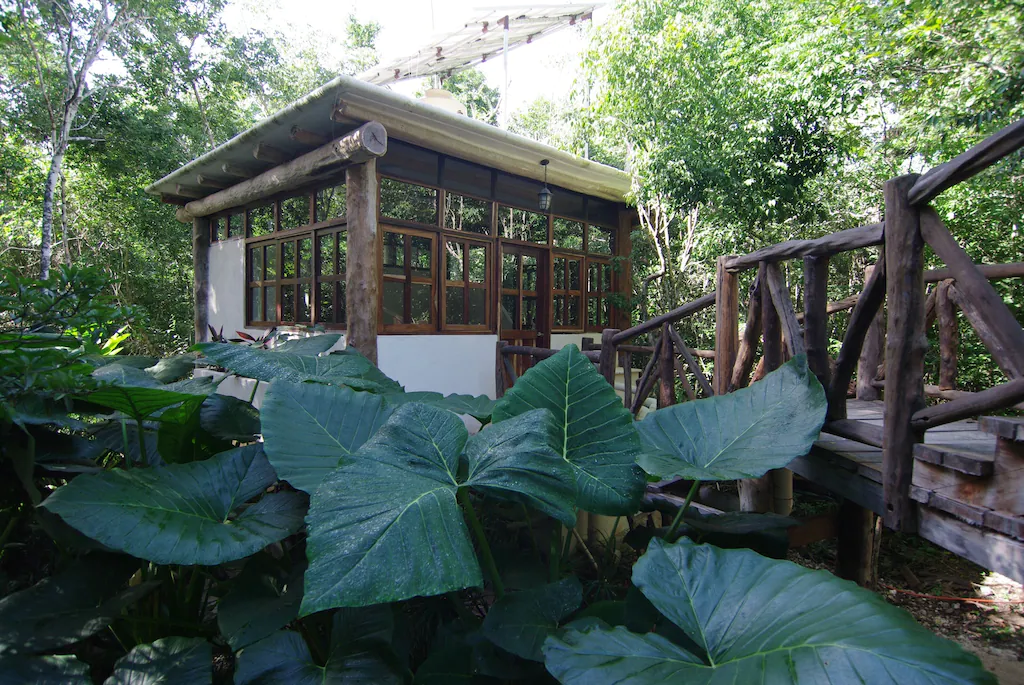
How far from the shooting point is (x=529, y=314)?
23.3 feet

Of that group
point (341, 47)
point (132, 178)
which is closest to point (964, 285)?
point (132, 178)

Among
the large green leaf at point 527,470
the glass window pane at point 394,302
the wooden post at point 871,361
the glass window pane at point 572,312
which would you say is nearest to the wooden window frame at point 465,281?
the glass window pane at point 394,302

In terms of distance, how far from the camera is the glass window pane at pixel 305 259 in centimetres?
615

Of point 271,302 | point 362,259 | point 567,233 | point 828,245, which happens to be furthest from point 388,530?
point 567,233

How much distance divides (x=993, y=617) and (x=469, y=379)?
443 centimetres

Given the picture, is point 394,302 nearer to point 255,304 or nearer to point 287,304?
point 287,304

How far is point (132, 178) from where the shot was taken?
10680 millimetres

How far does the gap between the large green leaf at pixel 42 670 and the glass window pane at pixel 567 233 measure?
6.70 meters

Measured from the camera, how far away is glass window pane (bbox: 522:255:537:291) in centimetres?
701

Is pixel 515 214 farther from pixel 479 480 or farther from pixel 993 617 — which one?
pixel 479 480

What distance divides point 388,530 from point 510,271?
243 inches

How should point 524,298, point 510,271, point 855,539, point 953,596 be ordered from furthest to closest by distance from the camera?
point 524,298 → point 510,271 → point 953,596 → point 855,539

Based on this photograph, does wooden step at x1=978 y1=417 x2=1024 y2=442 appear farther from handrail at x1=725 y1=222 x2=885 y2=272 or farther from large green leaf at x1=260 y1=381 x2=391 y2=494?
large green leaf at x1=260 y1=381 x2=391 y2=494

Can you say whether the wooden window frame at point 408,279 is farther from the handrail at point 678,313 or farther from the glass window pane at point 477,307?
the handrail at point 678,313
